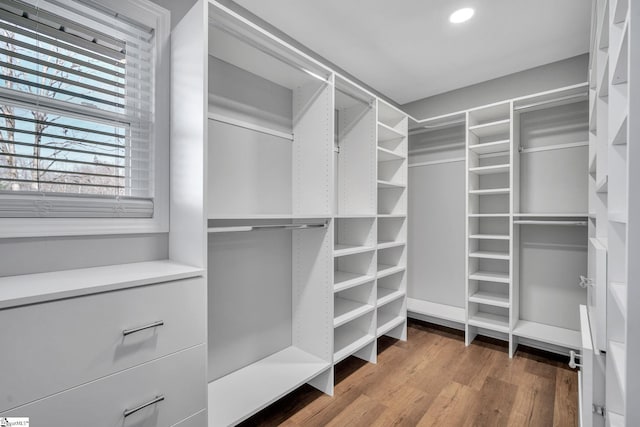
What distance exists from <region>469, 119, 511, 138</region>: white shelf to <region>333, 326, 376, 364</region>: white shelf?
2135mm

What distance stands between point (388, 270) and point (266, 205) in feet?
4.35

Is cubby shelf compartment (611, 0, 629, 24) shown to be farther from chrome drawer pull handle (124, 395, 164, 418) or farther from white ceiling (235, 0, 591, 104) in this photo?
chrome drawer pull handle (124, 395, 164, 418)

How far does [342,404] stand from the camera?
1.98m

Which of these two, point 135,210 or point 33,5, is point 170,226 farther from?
point 33,5

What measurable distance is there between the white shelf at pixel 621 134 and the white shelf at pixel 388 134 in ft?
5.82

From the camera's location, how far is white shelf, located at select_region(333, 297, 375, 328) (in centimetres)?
216

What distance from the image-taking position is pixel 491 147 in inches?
107

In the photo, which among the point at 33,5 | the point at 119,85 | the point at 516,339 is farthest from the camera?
the point at 516,339

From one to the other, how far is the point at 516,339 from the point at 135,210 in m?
3.26

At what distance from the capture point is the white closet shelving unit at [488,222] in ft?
8.86

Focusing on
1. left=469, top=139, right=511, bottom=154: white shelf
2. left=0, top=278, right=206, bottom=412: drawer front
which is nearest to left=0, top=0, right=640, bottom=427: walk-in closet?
left=0, top=278, right=206, bottom=412: drawer front

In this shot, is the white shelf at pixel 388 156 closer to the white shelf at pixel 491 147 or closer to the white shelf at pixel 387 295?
the white shelf at pixel 491 147

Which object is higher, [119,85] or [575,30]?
[575,30]

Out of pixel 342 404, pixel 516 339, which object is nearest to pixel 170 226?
pixel 342 404
